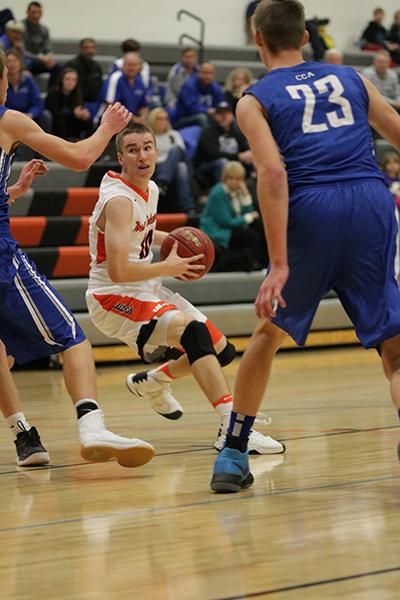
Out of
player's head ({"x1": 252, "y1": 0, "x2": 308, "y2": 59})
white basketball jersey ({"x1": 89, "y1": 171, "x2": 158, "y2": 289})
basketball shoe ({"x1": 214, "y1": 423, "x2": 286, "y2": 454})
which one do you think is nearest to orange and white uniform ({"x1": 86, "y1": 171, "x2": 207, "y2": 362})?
white basketball jersey ({"x1": 89, "y1": 171, "x2": 158, "y2": 289})

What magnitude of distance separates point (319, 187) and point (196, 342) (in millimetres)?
1262

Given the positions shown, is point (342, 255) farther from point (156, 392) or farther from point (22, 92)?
point (22, 92)

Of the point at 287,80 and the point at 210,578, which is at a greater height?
the point at 287,80

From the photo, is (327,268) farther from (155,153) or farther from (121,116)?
(155,153)

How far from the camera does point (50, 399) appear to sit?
753 centimetres

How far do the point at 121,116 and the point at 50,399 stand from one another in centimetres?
341

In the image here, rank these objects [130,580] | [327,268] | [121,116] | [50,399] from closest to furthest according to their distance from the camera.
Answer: [130,580] → [327,268] → [121,116] → [50,399]

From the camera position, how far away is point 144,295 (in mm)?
5398

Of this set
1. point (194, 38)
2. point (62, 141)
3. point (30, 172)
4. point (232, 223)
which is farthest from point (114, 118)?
point (194, 38)

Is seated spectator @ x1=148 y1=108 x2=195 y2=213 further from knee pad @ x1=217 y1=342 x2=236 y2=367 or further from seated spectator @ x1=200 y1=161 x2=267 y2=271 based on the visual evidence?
knee pad @ x1=217 y1=342 x2=236 y2=367

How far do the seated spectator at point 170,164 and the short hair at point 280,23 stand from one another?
767cm

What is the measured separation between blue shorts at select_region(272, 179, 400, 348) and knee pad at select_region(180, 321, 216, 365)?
1.06 meters

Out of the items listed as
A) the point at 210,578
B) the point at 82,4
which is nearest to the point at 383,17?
the point at 82,4

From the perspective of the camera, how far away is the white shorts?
17.1ft
